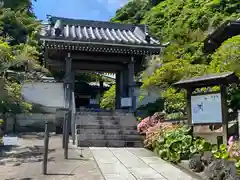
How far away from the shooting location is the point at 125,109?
50.3 feet

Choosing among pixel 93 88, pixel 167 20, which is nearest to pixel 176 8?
pixel 167 20

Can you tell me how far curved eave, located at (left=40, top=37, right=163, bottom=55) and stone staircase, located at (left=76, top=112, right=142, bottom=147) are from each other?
10.1 ft

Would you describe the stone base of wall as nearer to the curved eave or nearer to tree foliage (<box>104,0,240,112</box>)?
the curved eave

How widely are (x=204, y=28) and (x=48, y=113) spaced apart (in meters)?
16.6

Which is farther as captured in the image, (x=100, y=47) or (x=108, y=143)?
(x=100, y=47)

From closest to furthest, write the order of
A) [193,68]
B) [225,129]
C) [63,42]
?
[225,129] < [193,68] < [63,42]

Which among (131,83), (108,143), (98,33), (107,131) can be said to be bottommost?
(108,143)

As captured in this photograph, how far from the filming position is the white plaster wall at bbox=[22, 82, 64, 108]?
1609 centimetres

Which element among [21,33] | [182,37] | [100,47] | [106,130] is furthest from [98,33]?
[21,33]

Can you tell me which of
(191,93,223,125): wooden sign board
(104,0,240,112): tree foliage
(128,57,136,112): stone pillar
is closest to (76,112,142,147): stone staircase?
(128,57,136,112): stone pillar

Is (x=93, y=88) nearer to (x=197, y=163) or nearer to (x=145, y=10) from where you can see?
(x=145, y=10)

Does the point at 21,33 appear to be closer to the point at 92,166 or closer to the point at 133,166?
the point at 92,166

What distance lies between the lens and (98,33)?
57.3ft

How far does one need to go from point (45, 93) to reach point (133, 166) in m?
9.65
